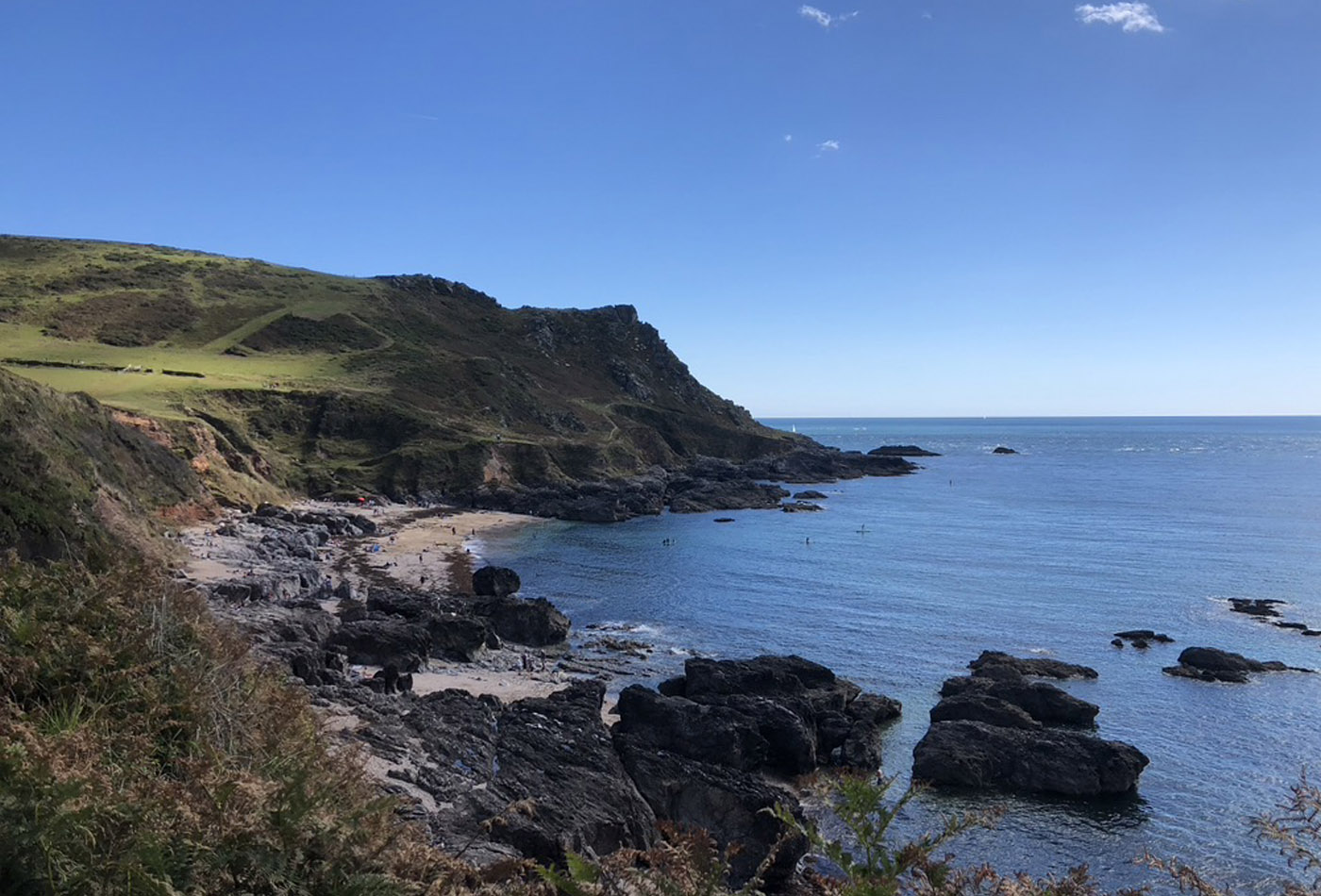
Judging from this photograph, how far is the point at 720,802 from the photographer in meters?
21.1

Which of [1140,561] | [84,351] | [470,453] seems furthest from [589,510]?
[84,351]

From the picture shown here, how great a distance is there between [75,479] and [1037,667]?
43.7m

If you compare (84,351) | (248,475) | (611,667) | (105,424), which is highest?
(84,351)

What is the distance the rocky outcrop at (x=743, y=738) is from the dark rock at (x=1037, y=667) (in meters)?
7.36

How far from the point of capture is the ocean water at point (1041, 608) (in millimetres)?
24250

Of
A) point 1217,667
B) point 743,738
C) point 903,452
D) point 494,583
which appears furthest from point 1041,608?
point 903,452

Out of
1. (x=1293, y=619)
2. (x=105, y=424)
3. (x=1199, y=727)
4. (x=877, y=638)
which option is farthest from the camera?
(x=105, y=424)

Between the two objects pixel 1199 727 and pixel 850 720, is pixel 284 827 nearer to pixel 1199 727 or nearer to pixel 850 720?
pixel 850 720

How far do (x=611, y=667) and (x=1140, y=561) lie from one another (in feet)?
153

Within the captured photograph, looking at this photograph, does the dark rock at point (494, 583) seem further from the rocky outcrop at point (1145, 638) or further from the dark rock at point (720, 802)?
the rocky outcrop at point (1145, 638)

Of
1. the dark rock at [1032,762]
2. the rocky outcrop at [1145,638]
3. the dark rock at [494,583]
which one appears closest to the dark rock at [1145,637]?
the rocky outcrop at [1145,638]

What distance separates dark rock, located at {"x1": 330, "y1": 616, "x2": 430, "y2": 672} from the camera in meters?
33.2

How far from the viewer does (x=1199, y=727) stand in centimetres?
3095

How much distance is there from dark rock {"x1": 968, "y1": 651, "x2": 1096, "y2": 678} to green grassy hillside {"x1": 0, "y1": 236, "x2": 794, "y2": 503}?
56972 mm
